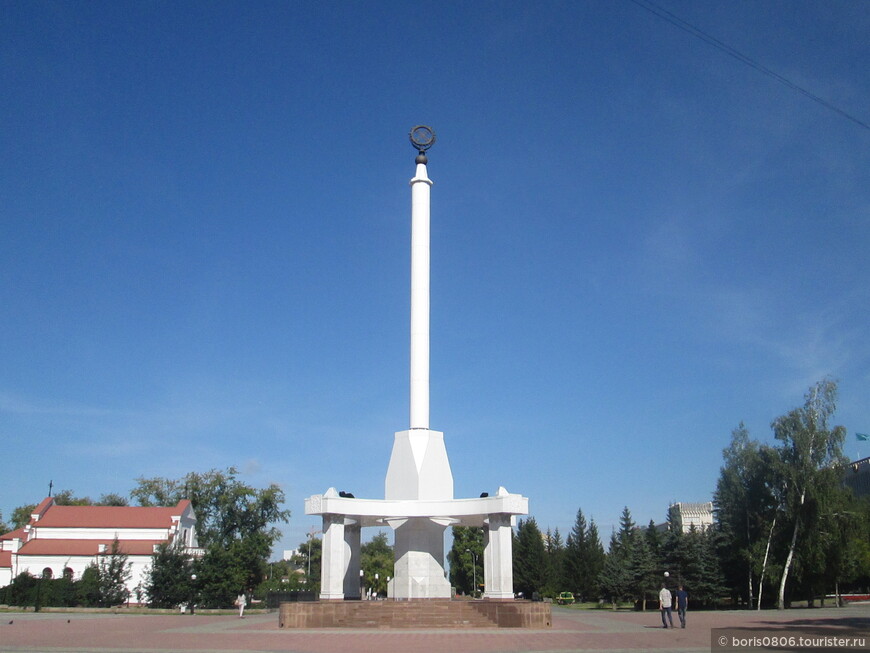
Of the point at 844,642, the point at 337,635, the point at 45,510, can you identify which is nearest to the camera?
the point at 844,642

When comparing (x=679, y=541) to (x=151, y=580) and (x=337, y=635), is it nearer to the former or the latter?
(x=337, y=635)

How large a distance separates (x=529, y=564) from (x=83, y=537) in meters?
35.6

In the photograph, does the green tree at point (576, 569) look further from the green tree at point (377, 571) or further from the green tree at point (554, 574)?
the green tree at point (377, 571)

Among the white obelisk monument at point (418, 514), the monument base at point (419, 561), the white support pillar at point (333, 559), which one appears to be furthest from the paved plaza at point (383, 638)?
the monument base at point (419, 561)

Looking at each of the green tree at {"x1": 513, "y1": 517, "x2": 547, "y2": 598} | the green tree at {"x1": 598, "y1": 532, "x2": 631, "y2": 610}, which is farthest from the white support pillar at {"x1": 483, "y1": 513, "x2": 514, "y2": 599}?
the green tree at {"x1": 513, "y1": 517, "x2": 547, "y2": 598}

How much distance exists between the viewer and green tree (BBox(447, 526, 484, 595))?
71.9 metres

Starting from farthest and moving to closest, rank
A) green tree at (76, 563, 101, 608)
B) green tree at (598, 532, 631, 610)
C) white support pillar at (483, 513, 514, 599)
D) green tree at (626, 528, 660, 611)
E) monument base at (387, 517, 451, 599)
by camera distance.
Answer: green tree at (598, 532, 631, 610) → green tree at (626, 528, 660, 611) → green tree at (76, 563, 101, 608) → monument base at (387, 517, 451, 599) → white support pillar at (483, 513, 514, 599)

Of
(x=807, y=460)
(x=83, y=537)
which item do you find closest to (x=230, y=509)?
(x=83, y=537)

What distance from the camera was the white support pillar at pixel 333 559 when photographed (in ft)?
99.1

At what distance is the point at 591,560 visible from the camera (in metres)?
63.4

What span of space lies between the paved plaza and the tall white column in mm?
11107

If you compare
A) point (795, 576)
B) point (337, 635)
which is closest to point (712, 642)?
point (337, 635)

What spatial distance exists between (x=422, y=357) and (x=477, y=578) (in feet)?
150

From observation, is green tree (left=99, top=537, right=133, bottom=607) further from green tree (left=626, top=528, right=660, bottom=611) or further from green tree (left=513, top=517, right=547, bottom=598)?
green tree (left=513, top=517, right=547, bottom=598)
